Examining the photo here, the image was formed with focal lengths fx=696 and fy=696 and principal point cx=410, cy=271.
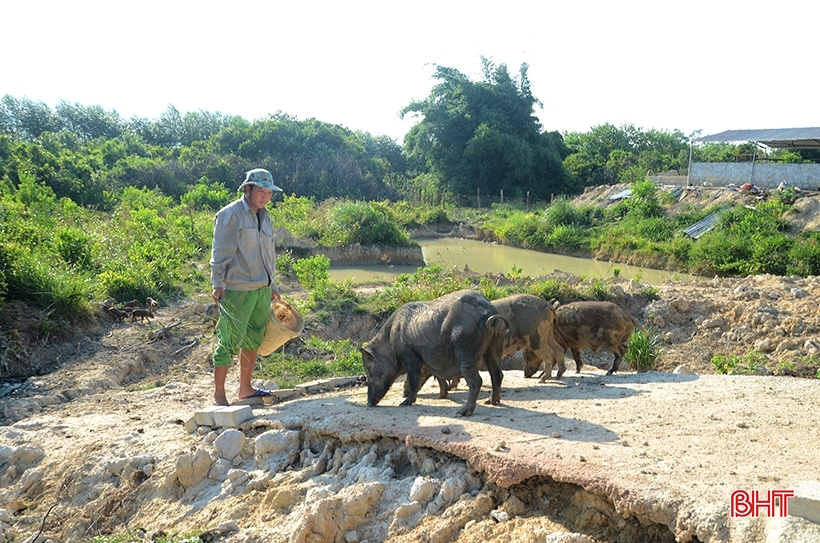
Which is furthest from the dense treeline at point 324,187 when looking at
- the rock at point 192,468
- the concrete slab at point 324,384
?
the rock at point 192,468

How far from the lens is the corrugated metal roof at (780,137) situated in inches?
1135

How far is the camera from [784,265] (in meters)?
20.0

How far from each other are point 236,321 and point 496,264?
17.8 m

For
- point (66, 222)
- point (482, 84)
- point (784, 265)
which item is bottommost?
point (784, 265)

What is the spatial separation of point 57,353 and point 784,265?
61.9ft

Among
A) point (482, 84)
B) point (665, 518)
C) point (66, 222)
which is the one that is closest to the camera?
point (665, 518)

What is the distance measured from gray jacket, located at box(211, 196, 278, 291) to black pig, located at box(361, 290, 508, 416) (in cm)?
130

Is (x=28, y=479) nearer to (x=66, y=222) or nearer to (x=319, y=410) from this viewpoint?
(x=319, y=410)

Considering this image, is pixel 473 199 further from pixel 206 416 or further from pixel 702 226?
pixel 206 416

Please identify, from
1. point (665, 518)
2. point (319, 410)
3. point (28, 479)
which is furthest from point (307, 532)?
point (28, 479)

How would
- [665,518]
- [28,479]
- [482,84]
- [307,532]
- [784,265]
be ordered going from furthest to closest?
1. [482,84]
2. [784,265]
3. [28,479]
4. [307,532]
5. [665,518]

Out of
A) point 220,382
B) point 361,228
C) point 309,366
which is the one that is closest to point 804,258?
point 361,228

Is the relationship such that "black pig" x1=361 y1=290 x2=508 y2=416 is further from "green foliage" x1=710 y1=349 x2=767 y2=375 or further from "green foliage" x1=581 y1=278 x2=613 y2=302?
"green foliage" x1=581 y1=278 x2=613 y2=302

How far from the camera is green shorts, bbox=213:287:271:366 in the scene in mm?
6586
